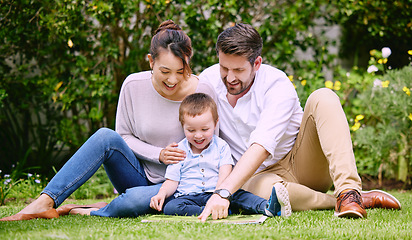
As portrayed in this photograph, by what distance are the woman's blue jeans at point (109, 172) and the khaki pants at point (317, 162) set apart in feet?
2.37

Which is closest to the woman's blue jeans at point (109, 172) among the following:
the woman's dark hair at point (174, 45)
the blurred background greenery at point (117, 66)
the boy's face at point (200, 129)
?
the boy's face at point (200, 129)

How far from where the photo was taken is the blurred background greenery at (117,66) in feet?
15.0

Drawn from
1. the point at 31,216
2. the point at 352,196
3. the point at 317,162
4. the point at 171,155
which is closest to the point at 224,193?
the point at 171,155

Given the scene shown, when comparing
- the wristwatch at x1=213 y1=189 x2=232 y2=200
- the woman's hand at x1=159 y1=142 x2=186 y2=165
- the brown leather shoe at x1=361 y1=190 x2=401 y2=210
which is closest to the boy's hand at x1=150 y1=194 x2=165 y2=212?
the woman's hand at x1=159 y1=142 x2=186 y2=165

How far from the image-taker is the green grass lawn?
2.03 m

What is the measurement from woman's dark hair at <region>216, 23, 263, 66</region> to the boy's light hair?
1.01 feet

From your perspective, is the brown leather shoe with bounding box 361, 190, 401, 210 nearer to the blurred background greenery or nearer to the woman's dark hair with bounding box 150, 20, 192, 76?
the woman's dark hair with bounding box 150, 20, 192, 76

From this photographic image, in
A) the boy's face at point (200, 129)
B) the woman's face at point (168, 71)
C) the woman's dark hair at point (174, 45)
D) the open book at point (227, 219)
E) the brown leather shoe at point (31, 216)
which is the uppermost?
the woman's dark hair at point (174, 45)

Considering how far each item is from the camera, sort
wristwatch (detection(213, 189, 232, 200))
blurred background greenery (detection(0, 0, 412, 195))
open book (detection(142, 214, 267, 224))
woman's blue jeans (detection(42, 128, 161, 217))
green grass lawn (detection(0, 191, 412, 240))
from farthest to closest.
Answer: blurred background greenery (detection(0, 0, 412, 195))
woman's blue jeans (detection(42, 128, 161, 217))
wristwatch (detection(213, 189, 232, 200))
open book (detection(142, 214, 267, 224))
green grass lawn (detection(0, 191, 412, 240))

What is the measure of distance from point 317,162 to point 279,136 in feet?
1.31

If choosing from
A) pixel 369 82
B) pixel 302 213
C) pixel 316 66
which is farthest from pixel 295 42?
pixel 302 213

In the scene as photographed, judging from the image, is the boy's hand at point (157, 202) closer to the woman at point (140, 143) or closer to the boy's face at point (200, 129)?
the woman at point (140, 143)

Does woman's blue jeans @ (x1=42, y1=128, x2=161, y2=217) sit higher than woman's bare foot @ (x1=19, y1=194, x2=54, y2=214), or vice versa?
woman's blue jeans @ (x1=42, y1=128, x2=161, y2=217)

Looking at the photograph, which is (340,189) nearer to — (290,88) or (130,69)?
(290,88)
